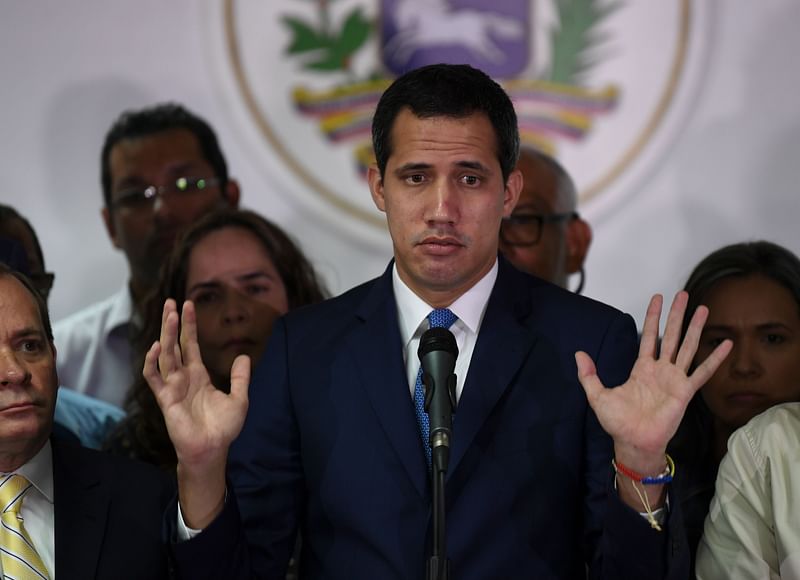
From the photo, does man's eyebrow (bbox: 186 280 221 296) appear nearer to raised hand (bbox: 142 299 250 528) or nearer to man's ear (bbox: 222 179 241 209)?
man's ear (bbox: 222 179 241 209)

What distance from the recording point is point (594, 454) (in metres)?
2.67

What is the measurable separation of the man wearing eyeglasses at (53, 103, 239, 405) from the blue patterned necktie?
1765 millimetres

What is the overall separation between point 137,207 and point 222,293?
0.80 meters

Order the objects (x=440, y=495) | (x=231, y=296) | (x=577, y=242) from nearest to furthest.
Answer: (x=440, y=495), (x=231, y=296), (x=577, y=242)

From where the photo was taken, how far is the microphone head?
2324mm

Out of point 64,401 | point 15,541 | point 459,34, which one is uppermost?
point 459,34

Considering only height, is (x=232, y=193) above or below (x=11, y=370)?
above

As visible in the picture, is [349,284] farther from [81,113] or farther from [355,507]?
[355,507]

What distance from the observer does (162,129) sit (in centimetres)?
454

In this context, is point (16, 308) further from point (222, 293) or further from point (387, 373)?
point (222, 293)

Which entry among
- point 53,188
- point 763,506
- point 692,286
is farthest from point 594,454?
point 53,188

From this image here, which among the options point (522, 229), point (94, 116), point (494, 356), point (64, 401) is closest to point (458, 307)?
point (494, 356)

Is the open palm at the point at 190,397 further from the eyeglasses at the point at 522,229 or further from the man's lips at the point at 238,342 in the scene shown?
the eyeglasses at the point at 522,229

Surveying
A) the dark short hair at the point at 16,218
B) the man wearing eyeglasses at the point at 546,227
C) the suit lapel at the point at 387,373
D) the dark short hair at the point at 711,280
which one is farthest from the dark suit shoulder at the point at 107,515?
the man wearing eyeglasses at the point at 546,227
